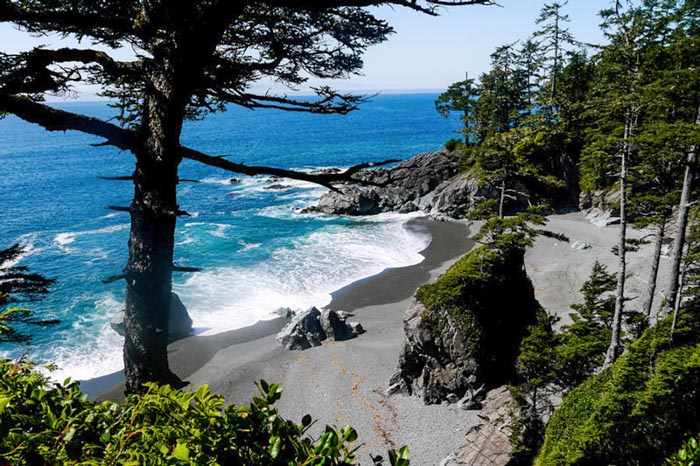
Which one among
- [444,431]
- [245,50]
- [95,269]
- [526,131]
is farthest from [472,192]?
[245,50]

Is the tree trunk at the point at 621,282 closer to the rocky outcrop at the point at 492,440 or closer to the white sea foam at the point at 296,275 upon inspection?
the rocky outcrop at the point at 492,440

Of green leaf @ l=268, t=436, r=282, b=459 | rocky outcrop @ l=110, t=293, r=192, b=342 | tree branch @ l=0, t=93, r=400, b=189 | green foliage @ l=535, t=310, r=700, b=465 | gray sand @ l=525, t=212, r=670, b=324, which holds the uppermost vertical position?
tree branch @ l=0, t=93, r=400, b=189

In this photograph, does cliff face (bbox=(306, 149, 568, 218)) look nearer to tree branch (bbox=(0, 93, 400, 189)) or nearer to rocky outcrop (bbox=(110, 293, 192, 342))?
rocky outcrop (bbox=(110, 293, 192, 342))

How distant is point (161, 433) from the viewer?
6.12 ft

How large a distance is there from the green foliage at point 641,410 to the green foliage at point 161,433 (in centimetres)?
885

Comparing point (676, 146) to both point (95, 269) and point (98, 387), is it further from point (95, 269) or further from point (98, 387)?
point (95, 269)

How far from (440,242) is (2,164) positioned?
79891 mm

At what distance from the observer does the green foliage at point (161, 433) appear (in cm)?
170

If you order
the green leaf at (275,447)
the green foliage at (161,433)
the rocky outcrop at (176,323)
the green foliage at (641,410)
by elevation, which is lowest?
the rocky outcrop at (176,323)

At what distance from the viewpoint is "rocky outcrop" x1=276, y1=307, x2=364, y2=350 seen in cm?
2047

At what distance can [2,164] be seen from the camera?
74.2 m

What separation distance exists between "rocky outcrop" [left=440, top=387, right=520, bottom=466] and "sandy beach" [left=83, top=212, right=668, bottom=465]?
1020 mm

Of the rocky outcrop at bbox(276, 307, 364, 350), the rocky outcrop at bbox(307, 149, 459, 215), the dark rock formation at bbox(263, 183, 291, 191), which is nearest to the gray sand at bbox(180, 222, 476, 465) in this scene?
the rocky outcrop at bbox(276, 307, 364, 350)

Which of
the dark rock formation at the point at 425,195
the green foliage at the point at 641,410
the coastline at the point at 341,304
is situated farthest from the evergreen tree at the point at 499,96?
the green foliage at the point at 641,410
